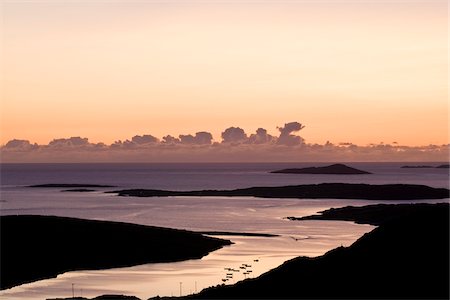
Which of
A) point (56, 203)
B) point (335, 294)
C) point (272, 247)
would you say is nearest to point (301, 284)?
point (335, 294)

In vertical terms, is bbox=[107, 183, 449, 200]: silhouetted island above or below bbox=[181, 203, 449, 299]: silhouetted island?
below

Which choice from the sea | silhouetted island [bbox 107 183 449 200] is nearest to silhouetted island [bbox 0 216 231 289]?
the sea

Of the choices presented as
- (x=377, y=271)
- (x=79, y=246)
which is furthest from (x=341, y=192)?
(x=377, y=271)

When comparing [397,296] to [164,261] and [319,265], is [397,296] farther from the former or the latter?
[164,261]

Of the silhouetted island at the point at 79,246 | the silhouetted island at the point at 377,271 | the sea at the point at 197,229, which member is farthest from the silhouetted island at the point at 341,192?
the silhouetted island at the point at 377,271

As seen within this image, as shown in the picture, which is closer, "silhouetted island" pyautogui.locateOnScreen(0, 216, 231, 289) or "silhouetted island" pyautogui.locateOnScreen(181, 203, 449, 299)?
"silhouetted island" pyautogui.locateOnScreen(181, 203, 449, 299)

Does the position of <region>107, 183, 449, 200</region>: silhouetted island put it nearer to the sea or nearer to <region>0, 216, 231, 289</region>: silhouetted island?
the sea

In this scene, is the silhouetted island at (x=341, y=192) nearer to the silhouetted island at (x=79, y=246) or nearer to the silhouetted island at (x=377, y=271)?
the silhouetted island at (x=79, y=246)

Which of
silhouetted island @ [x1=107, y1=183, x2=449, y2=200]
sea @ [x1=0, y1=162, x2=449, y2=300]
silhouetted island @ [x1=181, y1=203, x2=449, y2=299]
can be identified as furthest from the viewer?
silhouetted island @ [x1=107, y1=183, x2=449, y2=200]
